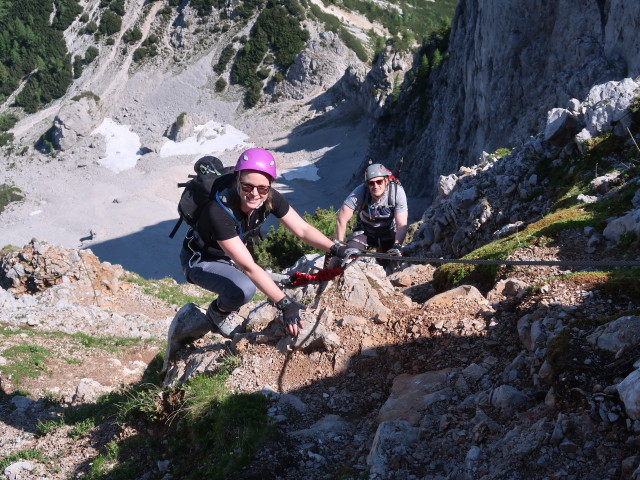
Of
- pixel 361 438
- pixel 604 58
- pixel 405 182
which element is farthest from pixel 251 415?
pixel 405 182

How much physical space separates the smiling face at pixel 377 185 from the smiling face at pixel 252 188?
3507 millimetres

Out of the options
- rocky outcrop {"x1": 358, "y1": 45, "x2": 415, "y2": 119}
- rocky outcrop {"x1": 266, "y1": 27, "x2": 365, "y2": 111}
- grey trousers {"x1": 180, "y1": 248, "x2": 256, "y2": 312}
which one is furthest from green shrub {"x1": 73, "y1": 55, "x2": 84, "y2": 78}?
grey trousers {"x1": 180, "y1": 248, "x2": 256, "y2": 312}

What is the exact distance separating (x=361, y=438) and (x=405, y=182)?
180 ft

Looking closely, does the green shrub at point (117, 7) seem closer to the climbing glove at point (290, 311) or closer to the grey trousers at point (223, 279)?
the grey trousers at point (223, 279)

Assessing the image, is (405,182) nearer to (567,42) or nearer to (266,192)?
(567,42)

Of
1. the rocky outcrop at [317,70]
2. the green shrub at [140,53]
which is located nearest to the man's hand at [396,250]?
the rocky outcrop at [317,70]

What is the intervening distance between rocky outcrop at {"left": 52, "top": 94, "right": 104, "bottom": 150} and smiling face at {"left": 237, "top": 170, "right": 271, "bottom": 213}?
9229cm

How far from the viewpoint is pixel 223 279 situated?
6891 mm

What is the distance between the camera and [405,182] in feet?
193

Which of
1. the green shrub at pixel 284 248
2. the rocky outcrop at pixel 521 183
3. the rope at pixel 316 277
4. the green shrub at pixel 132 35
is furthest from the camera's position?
the green shrub at pixel 132 35

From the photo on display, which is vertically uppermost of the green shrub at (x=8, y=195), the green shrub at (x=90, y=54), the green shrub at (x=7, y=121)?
the green shrub at (x=90, y=54)

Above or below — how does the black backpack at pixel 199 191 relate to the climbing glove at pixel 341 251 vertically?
above

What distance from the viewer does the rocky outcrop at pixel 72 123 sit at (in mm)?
86125

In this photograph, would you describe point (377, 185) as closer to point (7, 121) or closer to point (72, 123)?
point (72, 123)
